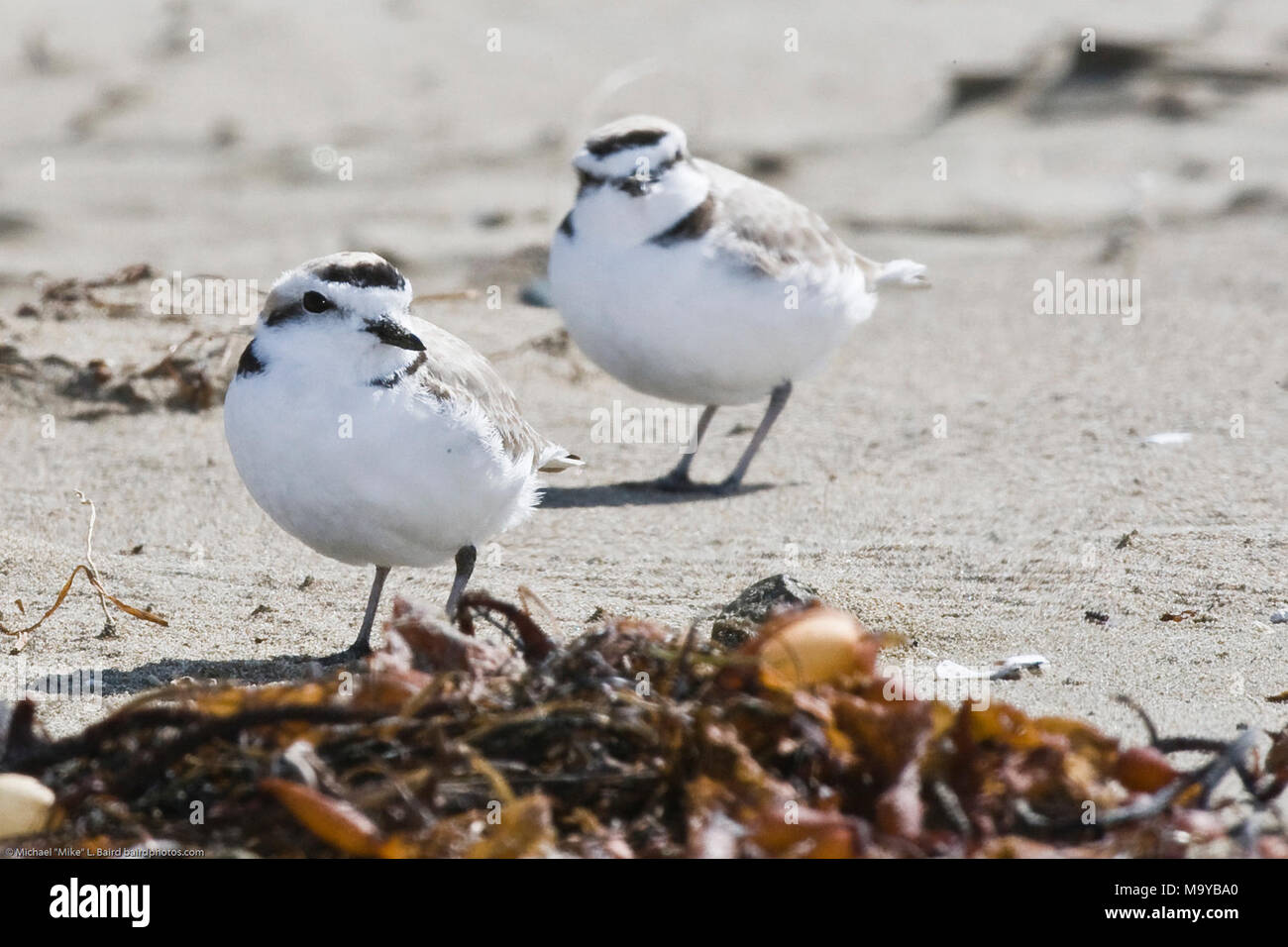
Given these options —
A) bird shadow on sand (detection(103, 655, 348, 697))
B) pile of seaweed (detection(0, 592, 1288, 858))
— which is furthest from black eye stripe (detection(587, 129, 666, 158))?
pile of seaweed (detection(0, 592, 1288, 858))

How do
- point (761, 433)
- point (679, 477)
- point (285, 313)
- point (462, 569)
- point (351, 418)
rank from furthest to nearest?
1. point (761, 433)
2. point (679, 477)
3. point (462, 569)
4. point (285, 313)
5. point (351, 418)

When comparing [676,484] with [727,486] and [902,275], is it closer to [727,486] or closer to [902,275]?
[727,486]

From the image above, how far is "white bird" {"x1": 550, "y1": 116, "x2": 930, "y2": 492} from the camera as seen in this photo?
6.66 m

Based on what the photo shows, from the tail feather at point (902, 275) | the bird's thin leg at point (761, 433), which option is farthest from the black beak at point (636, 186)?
the tail feather at point (902, 275)

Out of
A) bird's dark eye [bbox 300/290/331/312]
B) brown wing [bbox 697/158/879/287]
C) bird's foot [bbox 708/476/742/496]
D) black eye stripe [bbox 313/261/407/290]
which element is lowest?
bird's foot [bbox 708/476/742/496]

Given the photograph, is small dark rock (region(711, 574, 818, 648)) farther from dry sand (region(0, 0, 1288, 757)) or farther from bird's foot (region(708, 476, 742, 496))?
bird's foot (region(708, 476, 742, 496))

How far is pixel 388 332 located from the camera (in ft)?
14.5

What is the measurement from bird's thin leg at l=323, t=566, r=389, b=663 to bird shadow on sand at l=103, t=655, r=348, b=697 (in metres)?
0.08

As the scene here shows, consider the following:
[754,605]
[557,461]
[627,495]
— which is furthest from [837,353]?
A: [754,605]

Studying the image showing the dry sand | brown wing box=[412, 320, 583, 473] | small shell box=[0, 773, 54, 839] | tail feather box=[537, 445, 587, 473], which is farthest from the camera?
tail feather box=[537, 445, 587, 473]

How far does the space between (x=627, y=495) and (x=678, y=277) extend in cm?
87

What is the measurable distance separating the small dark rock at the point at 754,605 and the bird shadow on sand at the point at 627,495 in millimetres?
1875

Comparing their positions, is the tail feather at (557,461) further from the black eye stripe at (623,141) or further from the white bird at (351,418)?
the black eye stripe at (623,141)

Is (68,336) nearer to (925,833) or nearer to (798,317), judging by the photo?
(798,317)
